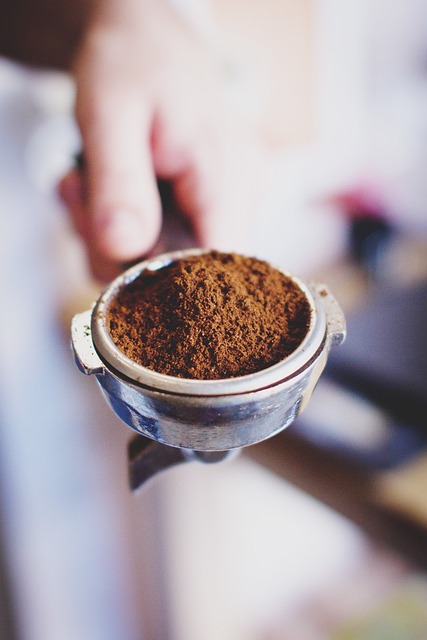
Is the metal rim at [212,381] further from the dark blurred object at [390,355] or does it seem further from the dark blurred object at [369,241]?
the dark blurred object at [369,241]

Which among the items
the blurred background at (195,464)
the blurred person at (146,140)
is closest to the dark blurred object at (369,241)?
the blurred background at (195,464)

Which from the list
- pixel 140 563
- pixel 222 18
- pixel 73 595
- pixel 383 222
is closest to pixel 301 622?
pixel 140 563

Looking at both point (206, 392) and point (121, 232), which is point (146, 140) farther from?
point (206, 392)

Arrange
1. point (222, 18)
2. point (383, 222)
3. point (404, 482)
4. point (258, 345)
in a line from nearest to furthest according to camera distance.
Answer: point (258, 345) < point (404, 482) < point (222, 18) < point (383, 222)

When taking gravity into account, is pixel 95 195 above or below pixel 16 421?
above

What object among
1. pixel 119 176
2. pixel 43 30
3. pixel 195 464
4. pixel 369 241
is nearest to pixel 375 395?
pixel 195 464

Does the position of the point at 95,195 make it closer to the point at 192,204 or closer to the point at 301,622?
the point at 192,204
